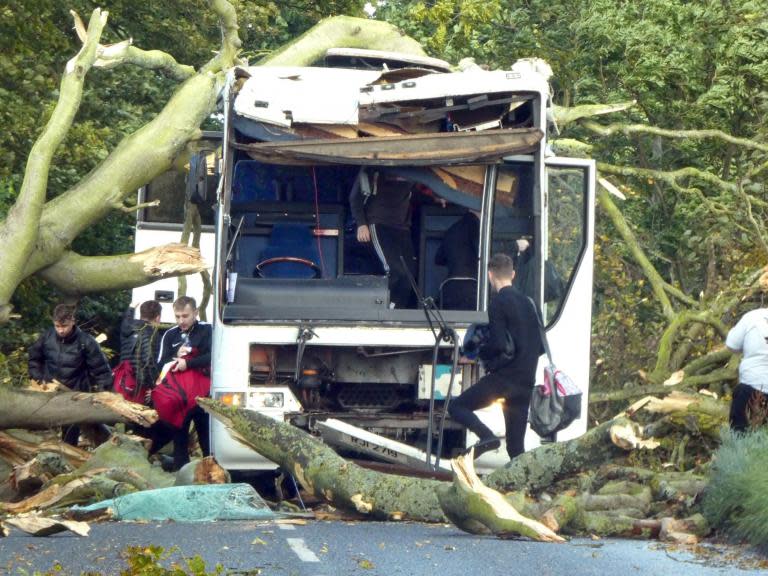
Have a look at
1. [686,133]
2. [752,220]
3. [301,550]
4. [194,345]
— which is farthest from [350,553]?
[686,133]

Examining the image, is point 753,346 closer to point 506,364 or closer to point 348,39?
point 506,364

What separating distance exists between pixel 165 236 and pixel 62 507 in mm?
7832

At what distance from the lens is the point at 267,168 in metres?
12.0

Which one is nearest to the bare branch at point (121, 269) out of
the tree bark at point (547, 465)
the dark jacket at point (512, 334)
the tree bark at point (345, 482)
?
the tree bark at point (345, 482)

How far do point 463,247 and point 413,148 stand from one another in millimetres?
942

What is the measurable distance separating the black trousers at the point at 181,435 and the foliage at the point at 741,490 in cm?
451

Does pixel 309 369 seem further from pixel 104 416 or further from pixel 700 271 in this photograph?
pixel 700 271

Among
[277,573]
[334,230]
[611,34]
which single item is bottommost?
[277,573]

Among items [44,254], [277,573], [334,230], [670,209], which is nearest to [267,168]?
[334,230]

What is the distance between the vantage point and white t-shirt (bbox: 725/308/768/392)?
10.5 m

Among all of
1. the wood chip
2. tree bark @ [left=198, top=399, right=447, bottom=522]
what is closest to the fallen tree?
tree bark @ [left=198, top=399, right=447, bottom=522]

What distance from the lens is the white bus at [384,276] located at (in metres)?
10.8

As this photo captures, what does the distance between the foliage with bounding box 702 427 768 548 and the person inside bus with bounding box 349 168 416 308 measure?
3.15m

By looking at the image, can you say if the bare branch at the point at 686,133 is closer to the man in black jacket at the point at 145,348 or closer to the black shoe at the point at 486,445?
the man in black jacket at the point at 145,348
